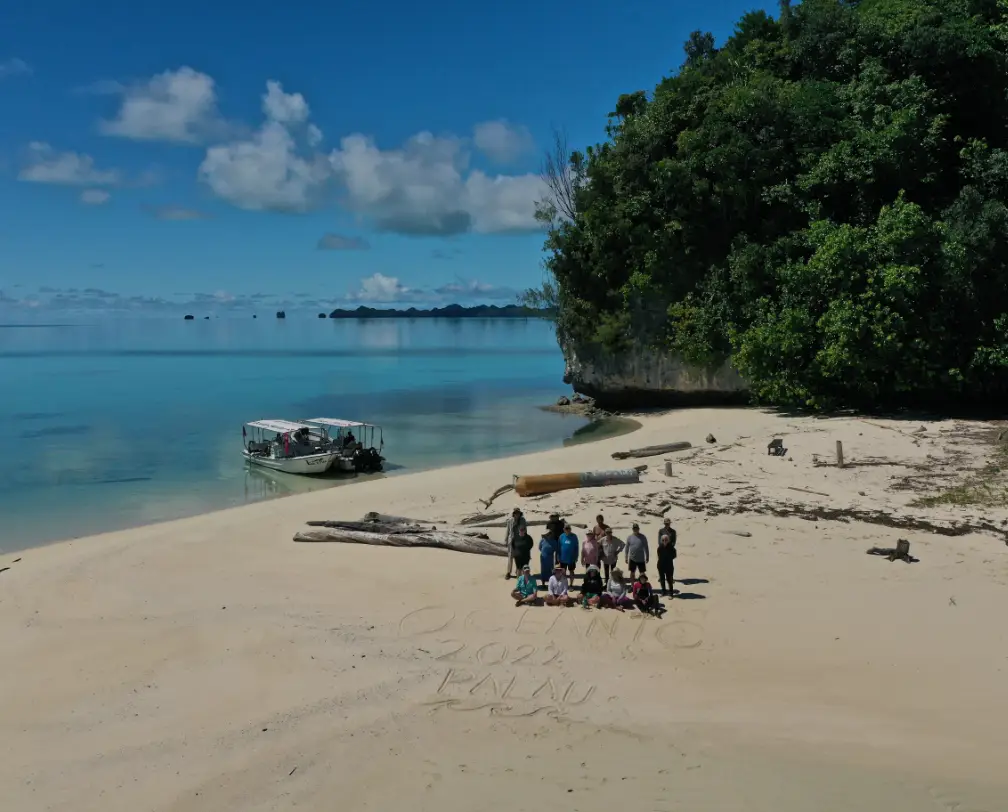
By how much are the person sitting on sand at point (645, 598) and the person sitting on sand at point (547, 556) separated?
1.71 meters

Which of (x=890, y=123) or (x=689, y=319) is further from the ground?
(x=890, y=123)

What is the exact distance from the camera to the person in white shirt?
1180 cm

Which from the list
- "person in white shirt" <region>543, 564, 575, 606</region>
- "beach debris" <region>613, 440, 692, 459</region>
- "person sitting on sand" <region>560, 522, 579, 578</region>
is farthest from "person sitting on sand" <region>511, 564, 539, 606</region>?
"beach debris" <region>613, 440, 692, 459</region>

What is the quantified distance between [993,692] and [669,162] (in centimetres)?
2709

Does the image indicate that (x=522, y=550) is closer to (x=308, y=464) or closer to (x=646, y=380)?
(x=308, y=464)

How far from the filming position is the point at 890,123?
28734mm

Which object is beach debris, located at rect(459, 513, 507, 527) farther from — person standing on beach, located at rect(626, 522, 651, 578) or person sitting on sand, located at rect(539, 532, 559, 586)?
person standing on beach, located at rect(626, 522, 651, 578)

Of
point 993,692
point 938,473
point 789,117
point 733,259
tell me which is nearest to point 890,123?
point 789,117

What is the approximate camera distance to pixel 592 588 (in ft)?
38.5

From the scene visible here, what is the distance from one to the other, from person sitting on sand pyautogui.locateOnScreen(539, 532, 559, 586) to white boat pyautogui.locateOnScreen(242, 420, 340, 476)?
664 inches

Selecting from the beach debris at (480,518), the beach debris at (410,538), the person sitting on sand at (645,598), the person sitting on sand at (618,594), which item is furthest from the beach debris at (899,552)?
the beach debris at (480,518)

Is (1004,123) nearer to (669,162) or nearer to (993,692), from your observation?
(669,162)

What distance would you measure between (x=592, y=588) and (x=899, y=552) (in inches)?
218

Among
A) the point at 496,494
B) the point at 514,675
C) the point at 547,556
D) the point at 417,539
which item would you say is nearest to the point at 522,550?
the point at 547,556
